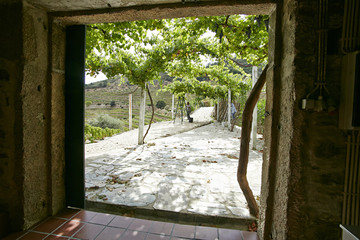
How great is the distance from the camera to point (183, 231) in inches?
72.4

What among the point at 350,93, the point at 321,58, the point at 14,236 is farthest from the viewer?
the point at 14,236

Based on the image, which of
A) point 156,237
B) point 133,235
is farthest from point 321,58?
point 133,235

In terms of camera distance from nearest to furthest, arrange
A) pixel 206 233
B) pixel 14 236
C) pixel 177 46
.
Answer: pixel 14 236, pixel 206 233, pixel 177 46

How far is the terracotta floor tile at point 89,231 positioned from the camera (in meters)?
1.75

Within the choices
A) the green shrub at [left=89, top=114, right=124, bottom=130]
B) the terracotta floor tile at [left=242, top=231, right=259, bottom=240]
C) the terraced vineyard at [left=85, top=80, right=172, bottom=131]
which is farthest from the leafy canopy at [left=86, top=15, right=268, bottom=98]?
the terraced vineyard at [left=85, top=80, right=172, bottom=131]

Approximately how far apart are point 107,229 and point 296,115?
205 cm

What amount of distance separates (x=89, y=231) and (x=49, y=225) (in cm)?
45

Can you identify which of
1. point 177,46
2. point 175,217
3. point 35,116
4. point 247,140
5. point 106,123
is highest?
point 177,46

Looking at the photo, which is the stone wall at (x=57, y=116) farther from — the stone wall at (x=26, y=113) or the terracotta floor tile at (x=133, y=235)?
the terracotta floor tile at (x=133, y=235)

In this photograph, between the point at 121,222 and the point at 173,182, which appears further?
the point at 173,182

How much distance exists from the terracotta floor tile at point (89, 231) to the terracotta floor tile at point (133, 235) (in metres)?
0.28

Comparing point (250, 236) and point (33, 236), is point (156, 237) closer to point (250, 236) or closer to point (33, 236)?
point (250, 236)

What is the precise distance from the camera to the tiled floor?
1743 millimetres

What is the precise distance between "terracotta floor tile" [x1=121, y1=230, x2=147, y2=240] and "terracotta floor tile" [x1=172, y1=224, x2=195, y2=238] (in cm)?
31
